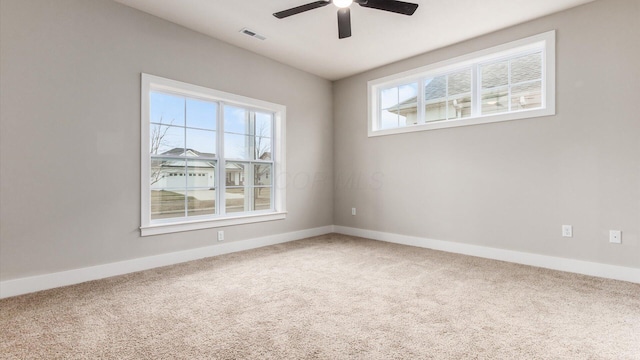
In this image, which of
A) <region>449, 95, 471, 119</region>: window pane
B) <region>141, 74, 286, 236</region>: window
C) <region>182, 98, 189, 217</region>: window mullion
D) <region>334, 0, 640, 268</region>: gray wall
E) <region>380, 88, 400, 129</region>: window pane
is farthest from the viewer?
<region>380, 88, 400, 129</region>: window pane

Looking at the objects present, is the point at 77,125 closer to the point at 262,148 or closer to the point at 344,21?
the point at 262,148

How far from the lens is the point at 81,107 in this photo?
2820 mm

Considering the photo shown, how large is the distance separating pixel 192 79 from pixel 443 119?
A: 3314 mm

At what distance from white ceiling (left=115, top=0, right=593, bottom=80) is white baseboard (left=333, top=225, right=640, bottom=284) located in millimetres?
2644

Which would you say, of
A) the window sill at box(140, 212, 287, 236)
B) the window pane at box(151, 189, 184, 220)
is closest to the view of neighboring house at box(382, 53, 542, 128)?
the window sill at box(140, 212, 287, 236)

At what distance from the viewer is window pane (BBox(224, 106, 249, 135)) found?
406 cm

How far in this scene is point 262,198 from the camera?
4.54 meters

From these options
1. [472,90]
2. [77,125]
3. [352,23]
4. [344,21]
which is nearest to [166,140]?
[77,125]

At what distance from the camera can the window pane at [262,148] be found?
4461mm

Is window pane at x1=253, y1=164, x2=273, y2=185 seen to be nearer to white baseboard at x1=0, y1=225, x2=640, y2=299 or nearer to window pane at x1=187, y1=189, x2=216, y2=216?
window pane at x1=187, y1=189, x2=216, y2=216

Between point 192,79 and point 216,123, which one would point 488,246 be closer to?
point 216,123

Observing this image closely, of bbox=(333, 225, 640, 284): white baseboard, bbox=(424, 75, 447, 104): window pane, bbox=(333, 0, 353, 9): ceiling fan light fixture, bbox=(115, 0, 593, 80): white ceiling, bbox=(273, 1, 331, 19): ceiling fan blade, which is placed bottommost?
bbox=(333, 225, 640, 284): white baseboard

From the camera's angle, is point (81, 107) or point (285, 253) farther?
point (285, 253)

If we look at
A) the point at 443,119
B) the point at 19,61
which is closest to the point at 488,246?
the point at 443,119
